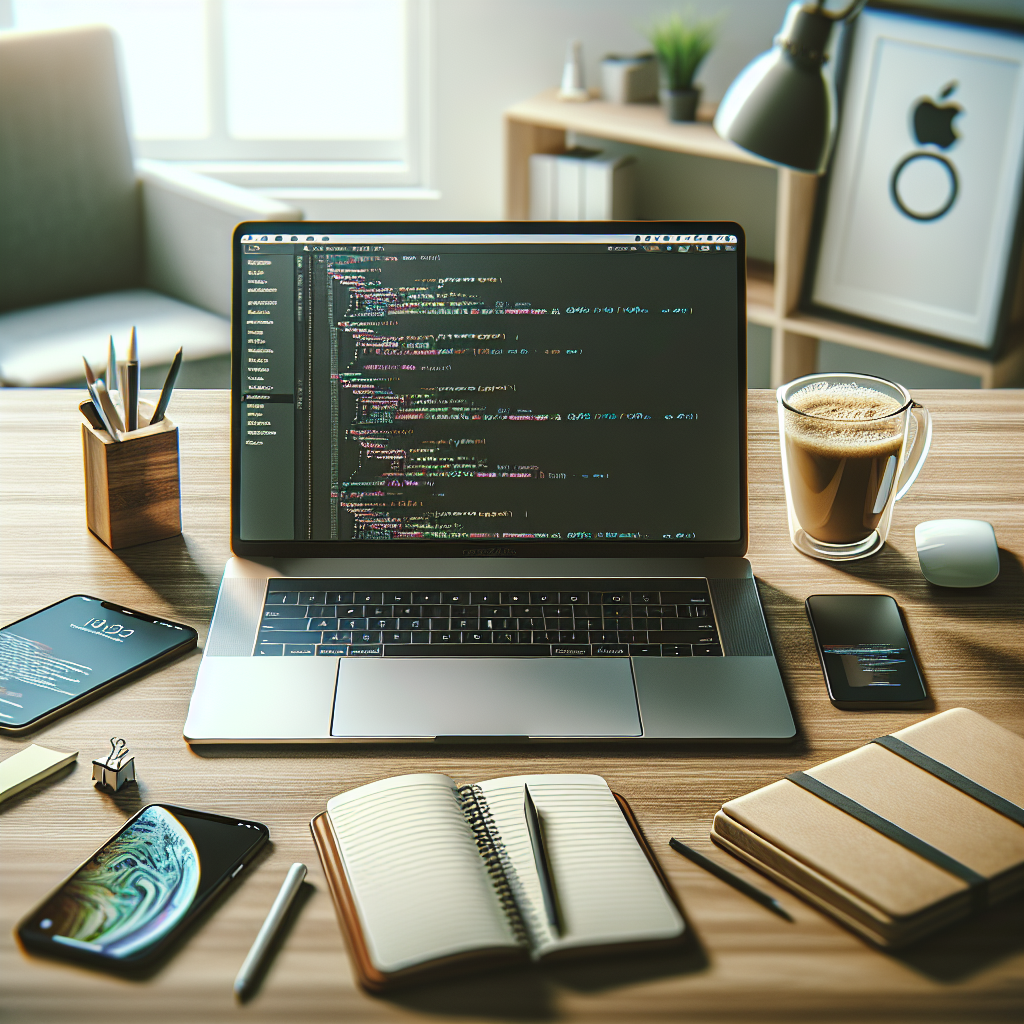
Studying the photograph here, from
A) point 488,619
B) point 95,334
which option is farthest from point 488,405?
point 95,334

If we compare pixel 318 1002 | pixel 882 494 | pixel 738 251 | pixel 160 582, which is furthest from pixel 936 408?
pixel 318 1002

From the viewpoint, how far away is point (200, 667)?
855mm

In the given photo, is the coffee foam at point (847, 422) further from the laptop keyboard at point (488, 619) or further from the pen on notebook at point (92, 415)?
the pen on notebook at point (92, 415)

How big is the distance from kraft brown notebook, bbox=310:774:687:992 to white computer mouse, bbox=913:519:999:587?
0.41 m

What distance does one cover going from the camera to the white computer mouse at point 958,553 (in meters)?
0.97

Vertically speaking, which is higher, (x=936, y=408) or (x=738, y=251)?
(x=738, y=251)

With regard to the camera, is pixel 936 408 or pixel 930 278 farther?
pixel 930 278

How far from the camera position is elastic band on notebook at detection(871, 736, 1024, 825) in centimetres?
70

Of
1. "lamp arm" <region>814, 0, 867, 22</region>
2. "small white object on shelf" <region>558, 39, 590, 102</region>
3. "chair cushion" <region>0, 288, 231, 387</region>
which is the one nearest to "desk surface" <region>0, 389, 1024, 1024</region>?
"lamp arm" <region>814, 0, 867, 22</region>

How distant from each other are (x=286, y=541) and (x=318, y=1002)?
17.4 inches

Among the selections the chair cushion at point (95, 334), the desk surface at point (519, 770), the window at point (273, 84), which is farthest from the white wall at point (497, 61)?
the desk surface at point (519, 770)

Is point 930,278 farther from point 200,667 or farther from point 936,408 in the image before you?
point 200,667

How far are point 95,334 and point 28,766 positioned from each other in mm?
1768

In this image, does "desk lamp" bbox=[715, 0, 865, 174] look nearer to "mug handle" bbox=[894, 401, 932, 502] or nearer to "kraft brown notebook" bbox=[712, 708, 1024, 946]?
"mug handle" bbox=[894, 401, 932, 502]
